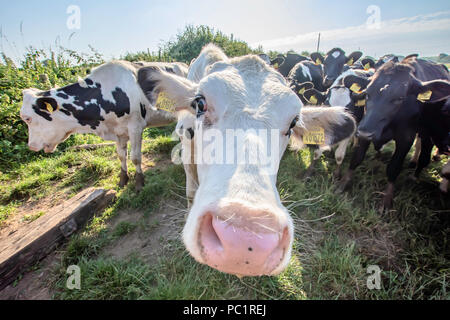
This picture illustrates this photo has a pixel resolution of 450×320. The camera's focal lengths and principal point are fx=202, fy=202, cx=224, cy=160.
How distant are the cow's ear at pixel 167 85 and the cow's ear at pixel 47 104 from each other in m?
2.16

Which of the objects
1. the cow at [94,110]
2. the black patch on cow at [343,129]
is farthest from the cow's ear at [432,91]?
the cow at [94,110]

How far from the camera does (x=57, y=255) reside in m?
2.62

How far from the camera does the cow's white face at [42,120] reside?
11.5ft

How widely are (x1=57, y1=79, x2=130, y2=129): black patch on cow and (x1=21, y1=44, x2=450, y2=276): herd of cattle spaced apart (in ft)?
0.06

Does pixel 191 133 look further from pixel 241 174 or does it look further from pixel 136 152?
pixel 136 152

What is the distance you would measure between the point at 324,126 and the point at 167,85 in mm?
1993

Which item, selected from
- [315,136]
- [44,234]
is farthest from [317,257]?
[44,234]

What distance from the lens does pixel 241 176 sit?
3.44 ft

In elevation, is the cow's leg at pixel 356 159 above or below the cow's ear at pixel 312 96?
below

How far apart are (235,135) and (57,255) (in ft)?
9.75

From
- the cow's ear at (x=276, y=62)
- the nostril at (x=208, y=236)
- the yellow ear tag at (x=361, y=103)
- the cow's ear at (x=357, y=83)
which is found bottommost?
the nostril at (x=208, y=236)

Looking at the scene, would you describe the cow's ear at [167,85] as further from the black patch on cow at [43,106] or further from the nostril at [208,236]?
the black patch on cow at [43,106]

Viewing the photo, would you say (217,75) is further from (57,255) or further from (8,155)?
(8,155)

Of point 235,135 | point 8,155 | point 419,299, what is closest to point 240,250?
point 235,135
